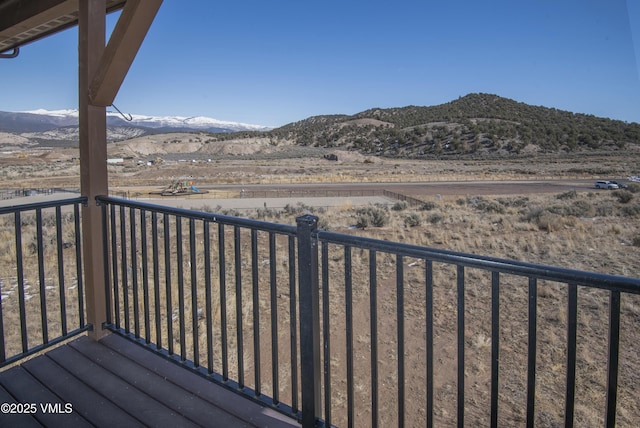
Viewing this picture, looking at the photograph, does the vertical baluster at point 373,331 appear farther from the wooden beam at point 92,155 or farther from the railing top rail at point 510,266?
the wooden beam at point 92,155

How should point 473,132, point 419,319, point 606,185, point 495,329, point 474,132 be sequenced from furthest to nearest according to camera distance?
point 473,132
point 474,132
point 606,185
point 419,319
point 495,329

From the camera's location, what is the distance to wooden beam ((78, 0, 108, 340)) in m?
3.17

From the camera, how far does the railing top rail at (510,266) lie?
1.35 m

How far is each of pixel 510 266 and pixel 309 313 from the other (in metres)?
0.95

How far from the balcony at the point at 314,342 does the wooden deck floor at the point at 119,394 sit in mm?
11

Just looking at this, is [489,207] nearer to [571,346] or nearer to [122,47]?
[122,47]

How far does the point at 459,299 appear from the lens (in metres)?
1.68

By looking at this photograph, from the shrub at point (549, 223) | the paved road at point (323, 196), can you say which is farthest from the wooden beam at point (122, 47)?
the paved road at point (323, 196)

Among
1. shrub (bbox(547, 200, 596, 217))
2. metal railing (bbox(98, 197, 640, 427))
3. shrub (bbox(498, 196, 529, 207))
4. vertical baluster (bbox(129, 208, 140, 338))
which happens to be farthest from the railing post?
shrub (bbox(498, 196, 529, 207))

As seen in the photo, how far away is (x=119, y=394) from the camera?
258 cm

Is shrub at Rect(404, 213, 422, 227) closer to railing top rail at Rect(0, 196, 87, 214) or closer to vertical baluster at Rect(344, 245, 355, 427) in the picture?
railing top rail at Rect(0, 196, 87, 214)

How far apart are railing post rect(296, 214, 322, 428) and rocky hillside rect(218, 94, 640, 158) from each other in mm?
66954

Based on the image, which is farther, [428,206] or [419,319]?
→ [428,206]

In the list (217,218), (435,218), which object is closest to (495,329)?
(217,218)
